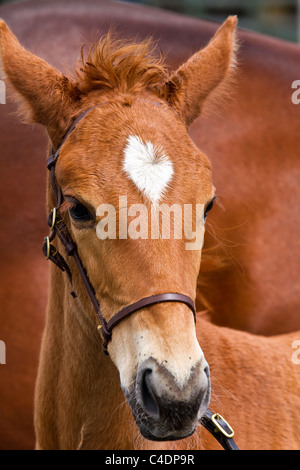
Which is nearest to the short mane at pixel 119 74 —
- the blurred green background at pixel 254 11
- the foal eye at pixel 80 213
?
the foal eye at pixel 80 213

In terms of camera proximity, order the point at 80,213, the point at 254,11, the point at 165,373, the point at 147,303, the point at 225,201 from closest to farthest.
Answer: the point at 165,373, the point at 147,303, the point at 80,213, the point at 225,201, the point at 254,11

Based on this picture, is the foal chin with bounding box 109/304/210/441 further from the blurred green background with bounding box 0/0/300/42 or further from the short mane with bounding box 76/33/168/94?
the blurred green background with bounding box 0/0/300/42

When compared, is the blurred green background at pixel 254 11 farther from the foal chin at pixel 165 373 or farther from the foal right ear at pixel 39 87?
the foal chin at pixel 165 373

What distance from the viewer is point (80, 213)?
2.08m

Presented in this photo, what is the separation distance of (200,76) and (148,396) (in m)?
1.29

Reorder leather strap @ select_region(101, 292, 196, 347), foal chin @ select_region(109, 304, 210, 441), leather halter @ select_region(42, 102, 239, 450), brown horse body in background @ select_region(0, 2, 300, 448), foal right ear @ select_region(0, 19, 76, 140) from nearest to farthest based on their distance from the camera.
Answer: foal chin @ select_region(109, 304, 210, 441), leather strap @ select_region(101, 292, 196, 347), leather halter @ select_region(42, 102, 239, 450), foal right ear @ select_region(0, 19, 76, 140), brown horse body in background @ select_region(0, 2, 300, 448)

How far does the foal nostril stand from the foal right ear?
3.21ft

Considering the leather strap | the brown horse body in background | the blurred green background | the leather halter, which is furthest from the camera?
the blurred green background

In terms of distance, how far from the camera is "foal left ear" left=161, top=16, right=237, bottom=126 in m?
2.33

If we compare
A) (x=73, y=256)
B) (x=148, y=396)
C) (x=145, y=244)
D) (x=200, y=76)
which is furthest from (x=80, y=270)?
(x=200, y=76)

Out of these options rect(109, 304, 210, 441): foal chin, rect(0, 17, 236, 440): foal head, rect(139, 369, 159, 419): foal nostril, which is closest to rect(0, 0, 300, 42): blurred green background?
Answer: rect(0, 17, 236, 440): foal head

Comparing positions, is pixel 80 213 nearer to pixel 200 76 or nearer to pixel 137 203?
pixel 137 203
